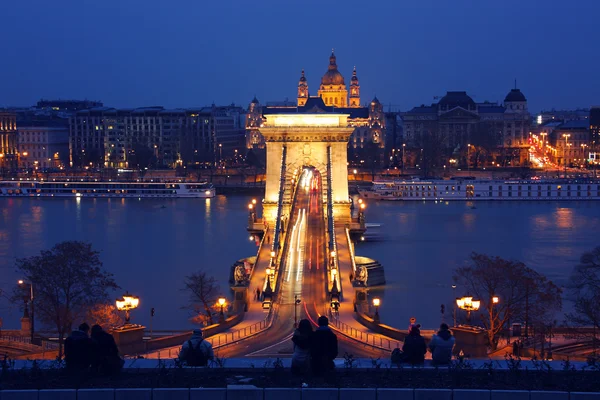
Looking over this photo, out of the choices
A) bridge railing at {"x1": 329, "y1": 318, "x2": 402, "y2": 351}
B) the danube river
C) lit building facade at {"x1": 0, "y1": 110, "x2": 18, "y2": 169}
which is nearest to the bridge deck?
bridge railing at {"x1": 329, "y1": 318, "x2": 402, "y2": 351}

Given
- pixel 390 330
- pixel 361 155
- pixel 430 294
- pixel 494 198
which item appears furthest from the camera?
pixel 361 155

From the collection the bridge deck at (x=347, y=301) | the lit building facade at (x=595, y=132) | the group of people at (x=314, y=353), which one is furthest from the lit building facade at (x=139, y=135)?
the group of people at (x=314, y=353)

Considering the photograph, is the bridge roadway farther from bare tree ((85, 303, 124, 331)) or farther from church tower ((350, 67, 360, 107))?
church tower ((350, 67, 360, 107))

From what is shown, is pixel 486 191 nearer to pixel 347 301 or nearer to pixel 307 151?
pixel 307 151

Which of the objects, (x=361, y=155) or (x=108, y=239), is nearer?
(x=108, y=239)

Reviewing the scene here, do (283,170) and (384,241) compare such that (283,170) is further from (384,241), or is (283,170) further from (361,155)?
(361,155)

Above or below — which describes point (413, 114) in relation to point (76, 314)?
above

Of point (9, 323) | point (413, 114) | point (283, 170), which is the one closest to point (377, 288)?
point (283, 170)
